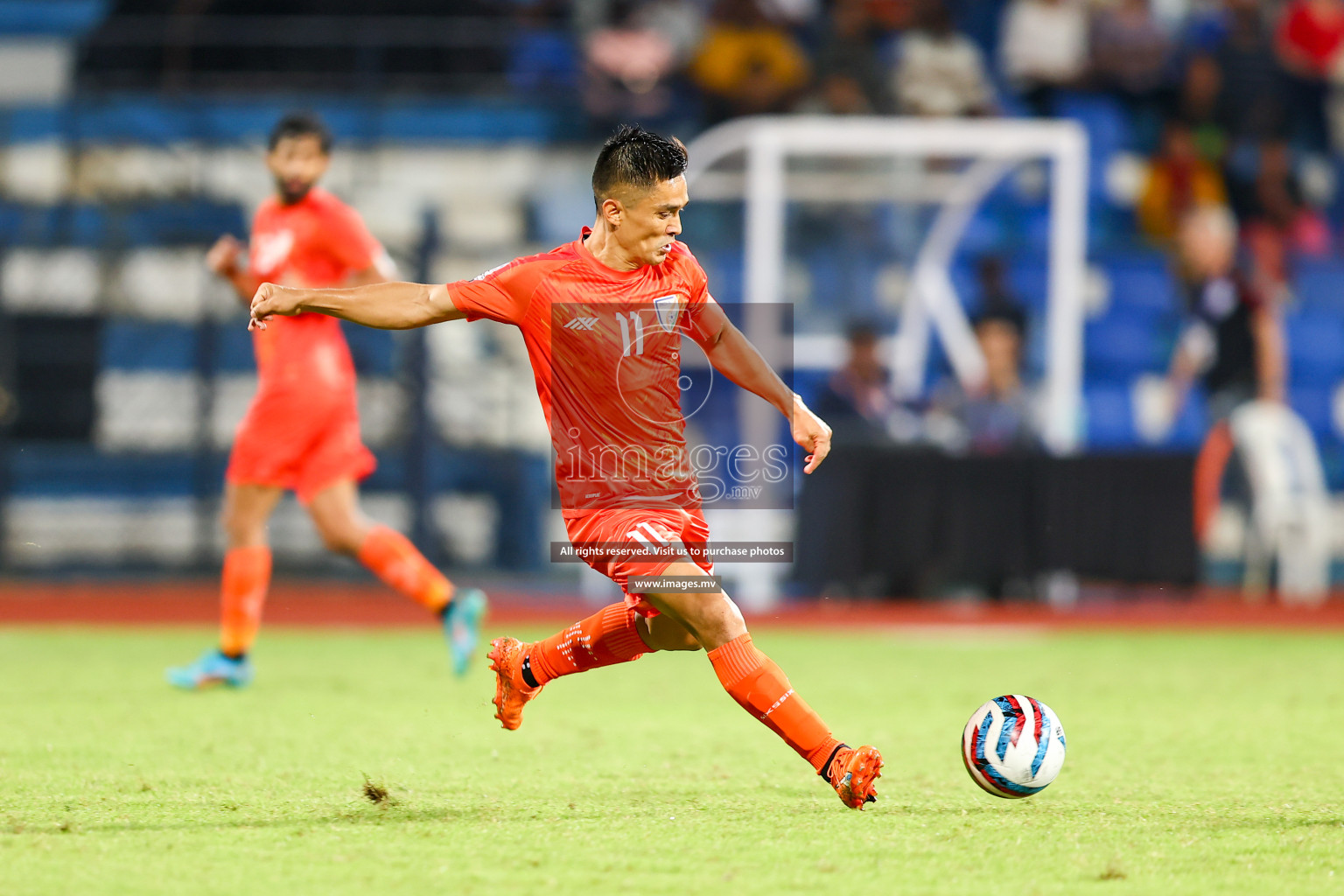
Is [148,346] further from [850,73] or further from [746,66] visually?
[850,73]

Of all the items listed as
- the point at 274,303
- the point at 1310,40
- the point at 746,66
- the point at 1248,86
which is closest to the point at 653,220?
the point at 274,303

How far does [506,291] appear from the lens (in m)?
5.11

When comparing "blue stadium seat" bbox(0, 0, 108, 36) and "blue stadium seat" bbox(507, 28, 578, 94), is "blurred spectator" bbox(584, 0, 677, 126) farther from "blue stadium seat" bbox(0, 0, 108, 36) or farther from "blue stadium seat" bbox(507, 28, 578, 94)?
"blue stadium seat" bbox(0, 0, 108, 36)

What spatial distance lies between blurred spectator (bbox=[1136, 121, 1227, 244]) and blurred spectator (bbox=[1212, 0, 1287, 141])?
58 cm

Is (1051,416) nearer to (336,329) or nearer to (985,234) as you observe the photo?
(985,234)

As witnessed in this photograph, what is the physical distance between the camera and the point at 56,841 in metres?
4.42

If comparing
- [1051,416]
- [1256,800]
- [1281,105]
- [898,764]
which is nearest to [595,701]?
[898,764]

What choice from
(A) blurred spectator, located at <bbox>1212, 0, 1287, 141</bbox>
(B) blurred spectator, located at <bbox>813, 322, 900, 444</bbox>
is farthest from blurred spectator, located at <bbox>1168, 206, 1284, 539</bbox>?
(B) blurred spectator, located at <bbox>813, 322, 900, 444</bbox>

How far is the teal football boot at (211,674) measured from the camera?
781 centimetres

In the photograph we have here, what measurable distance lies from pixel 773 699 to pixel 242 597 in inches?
144

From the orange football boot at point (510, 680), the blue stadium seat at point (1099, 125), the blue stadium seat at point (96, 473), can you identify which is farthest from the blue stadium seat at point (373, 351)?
the orange football boot at point (510, 680)

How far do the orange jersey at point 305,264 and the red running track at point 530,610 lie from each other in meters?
3.80

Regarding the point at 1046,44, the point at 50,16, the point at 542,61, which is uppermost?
the point at 50,16

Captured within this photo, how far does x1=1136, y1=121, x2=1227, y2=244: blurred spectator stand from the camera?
1539cm
